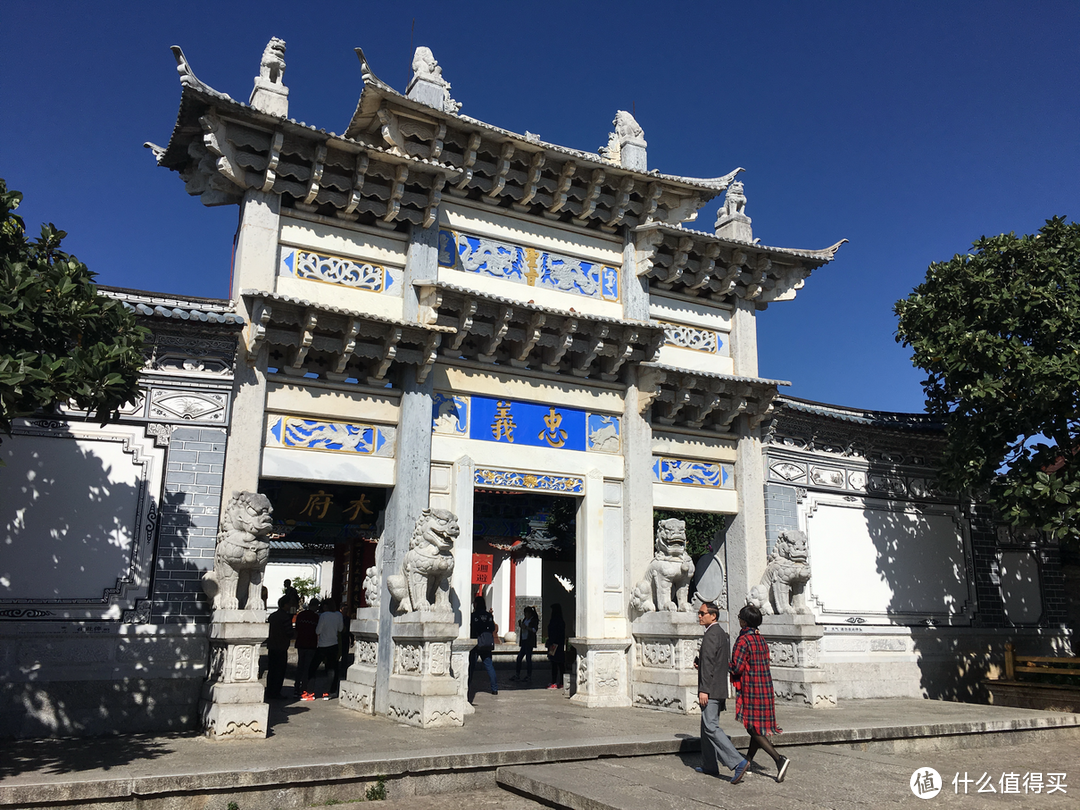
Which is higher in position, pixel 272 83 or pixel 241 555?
pixel 272 83

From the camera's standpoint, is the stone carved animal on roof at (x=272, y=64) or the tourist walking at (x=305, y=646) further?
the tourist walking at (x=305, y=646)

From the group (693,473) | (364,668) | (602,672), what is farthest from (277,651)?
(693,473)

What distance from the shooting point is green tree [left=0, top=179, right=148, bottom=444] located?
6.75 meters

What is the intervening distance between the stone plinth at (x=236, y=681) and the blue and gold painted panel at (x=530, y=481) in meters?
3.89

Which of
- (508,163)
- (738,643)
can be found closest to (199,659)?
(738,643)

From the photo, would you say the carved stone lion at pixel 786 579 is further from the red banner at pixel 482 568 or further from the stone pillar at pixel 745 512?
the red banner at pixel 482 568

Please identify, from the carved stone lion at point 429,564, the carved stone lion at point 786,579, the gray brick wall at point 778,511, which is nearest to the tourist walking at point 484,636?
the carved stone lion at point 429,564

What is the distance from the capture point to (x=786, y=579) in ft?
43.4

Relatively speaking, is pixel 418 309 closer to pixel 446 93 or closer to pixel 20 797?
pixel 446 93

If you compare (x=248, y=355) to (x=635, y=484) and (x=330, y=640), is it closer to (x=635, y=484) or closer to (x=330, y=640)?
(x=330, y=640)

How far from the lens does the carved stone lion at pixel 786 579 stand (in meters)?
13.2

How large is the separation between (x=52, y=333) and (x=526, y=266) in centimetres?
747

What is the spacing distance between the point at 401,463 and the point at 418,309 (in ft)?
7.10

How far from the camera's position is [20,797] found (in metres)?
6.34
